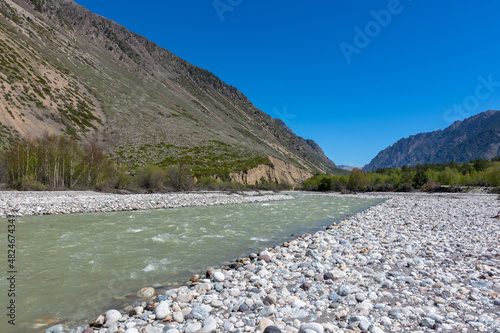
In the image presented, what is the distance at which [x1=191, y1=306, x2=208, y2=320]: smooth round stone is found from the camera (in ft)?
14.5

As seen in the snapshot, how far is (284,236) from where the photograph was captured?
1299 cm

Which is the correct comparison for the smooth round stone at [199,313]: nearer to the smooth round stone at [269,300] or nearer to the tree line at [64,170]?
the smooth round stone at [269,300]

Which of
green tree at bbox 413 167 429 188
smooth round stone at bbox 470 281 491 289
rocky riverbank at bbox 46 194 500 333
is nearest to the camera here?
rocky riverbank at bbox 46 194 500 333

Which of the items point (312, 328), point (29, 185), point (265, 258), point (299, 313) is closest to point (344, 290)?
point (299, 313)

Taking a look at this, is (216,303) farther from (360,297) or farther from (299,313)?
(360,297)

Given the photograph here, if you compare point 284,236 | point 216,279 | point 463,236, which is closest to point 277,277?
point 216,279

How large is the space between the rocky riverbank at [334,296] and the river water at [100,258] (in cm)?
91

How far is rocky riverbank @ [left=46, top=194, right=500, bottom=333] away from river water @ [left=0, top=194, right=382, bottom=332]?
91cm

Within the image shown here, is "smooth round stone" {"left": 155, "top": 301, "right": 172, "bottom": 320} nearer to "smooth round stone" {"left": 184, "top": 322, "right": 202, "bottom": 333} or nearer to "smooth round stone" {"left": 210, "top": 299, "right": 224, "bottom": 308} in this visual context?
"smooth round stone" {"left": 184, "top": 322, "right": 202, "bottom": 333}

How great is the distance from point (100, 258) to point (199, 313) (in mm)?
5831

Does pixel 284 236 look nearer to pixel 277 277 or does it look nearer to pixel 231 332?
pixel 277 277

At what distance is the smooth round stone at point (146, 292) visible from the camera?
5777 millimetres

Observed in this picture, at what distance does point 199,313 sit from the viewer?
4484mm

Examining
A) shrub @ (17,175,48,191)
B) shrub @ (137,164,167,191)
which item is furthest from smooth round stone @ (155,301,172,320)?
shrub @ (137,164,167,191)
